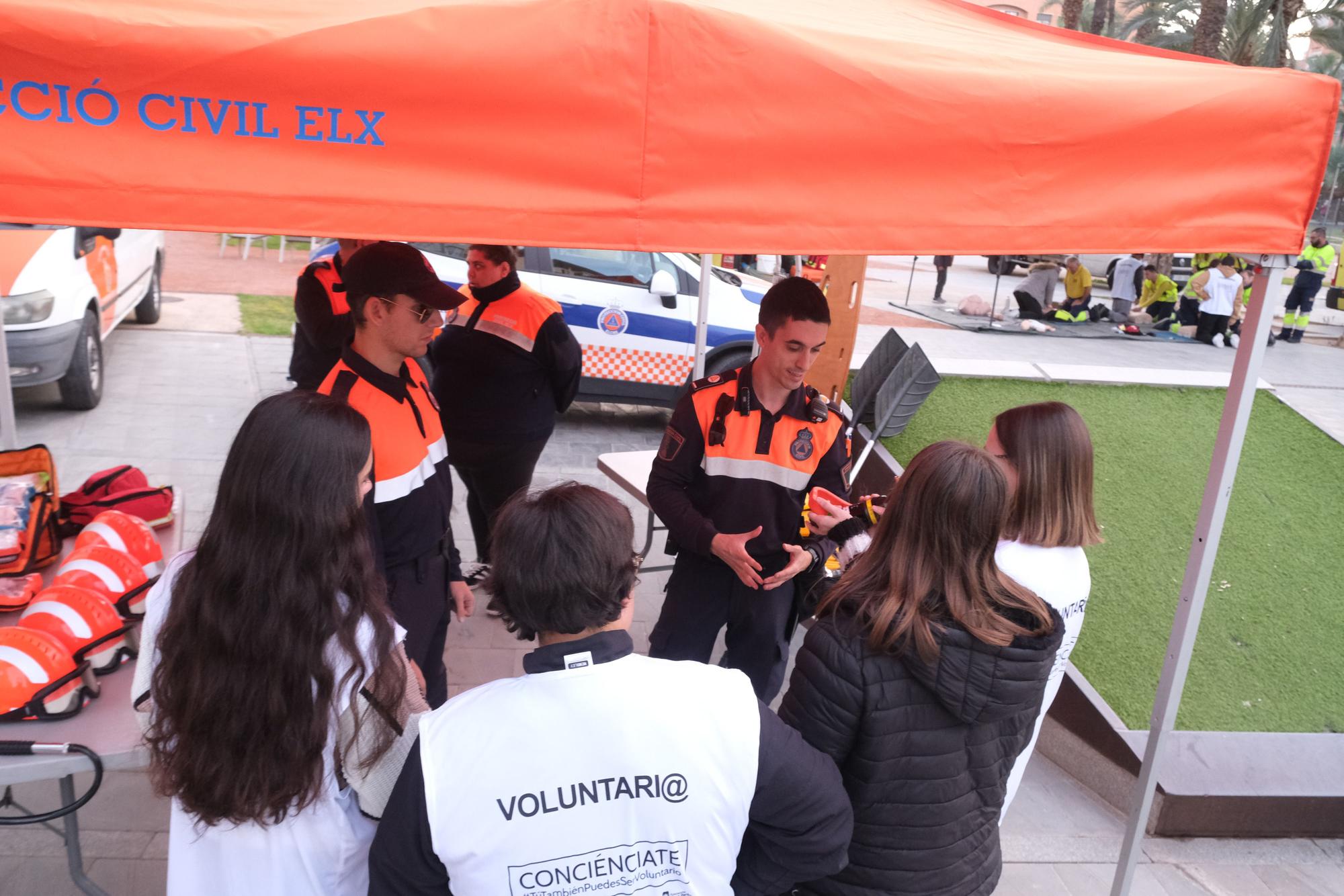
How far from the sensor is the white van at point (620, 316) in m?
7.81

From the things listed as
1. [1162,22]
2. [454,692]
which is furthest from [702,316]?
[1162,22]

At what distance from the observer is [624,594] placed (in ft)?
4.77

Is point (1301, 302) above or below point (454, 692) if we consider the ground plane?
above

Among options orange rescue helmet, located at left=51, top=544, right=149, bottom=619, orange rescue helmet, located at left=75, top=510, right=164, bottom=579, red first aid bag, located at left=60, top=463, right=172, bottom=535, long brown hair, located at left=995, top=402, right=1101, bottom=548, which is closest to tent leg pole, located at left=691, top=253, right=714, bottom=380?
long brown hair, located at left=995, top=402, right=1101, bottom=548

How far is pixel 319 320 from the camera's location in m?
3.89

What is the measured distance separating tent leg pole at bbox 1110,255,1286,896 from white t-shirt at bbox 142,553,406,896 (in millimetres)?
2157

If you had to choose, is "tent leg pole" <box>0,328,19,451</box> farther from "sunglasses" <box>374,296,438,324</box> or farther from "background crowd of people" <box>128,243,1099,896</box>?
"background crowd of people" <box>128,243,1099,896</box>

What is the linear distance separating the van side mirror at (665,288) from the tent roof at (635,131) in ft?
18.0

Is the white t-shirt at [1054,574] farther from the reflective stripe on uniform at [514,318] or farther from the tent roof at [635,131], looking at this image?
the reflective stripe on uniform at [514,318]

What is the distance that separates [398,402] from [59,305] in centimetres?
518

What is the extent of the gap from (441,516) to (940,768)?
58.9 inches

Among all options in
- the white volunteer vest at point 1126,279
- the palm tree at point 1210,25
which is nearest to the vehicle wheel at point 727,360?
the white volunteer vest at point 1126,279

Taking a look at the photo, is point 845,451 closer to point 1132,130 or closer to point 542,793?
point 1132,130

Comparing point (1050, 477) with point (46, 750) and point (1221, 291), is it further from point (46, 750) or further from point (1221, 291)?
point (1221, 291)
